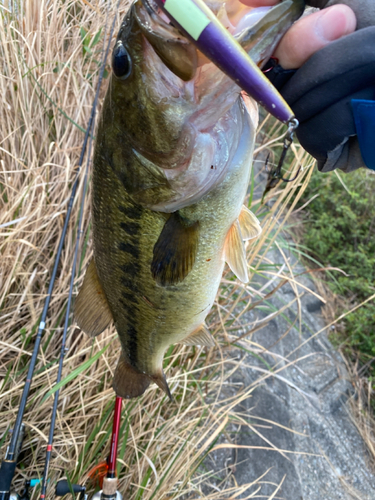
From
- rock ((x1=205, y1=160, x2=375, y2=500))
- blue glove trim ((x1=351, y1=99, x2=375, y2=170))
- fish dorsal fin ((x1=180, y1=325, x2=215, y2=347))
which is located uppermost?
blue glove trim ((x1=351, y1=99, x2=375, y2=170))

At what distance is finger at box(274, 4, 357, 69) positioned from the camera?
0.80 m

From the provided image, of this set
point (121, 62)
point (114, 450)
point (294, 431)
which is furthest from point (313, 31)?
point (294, 431)

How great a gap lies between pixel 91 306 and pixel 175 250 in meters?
0.54

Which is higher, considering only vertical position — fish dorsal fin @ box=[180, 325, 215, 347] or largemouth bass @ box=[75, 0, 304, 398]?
largemouth bass @ box=[75, 0, 304, 398]

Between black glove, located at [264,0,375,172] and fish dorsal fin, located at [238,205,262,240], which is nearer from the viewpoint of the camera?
black glove, located at [264,0,375,172]

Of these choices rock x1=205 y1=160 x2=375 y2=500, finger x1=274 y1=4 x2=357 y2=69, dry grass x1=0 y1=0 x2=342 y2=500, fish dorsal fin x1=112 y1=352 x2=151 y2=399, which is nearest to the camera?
finger x1=274 y1=4 x2=357 y2=69

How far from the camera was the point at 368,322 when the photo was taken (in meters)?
4.44

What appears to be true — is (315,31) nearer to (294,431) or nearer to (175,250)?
(175,250)

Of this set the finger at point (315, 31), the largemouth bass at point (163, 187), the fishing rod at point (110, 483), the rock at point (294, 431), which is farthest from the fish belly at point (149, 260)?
the rock at point (294, 431)

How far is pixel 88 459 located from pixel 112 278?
1332 mm

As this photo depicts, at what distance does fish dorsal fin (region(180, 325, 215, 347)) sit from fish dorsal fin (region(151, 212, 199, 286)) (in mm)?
423

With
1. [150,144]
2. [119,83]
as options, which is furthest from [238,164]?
[119,83]

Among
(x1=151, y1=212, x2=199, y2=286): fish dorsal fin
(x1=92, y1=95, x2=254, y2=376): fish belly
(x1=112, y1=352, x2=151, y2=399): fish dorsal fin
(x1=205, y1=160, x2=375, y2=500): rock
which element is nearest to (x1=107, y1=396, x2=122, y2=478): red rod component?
(x1=112, y1=352, x2=151, y2=399): fish dorsal fin

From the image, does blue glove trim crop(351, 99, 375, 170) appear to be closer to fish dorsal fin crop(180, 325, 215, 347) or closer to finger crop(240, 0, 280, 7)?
finger crop(240, 0, 280, 7)
